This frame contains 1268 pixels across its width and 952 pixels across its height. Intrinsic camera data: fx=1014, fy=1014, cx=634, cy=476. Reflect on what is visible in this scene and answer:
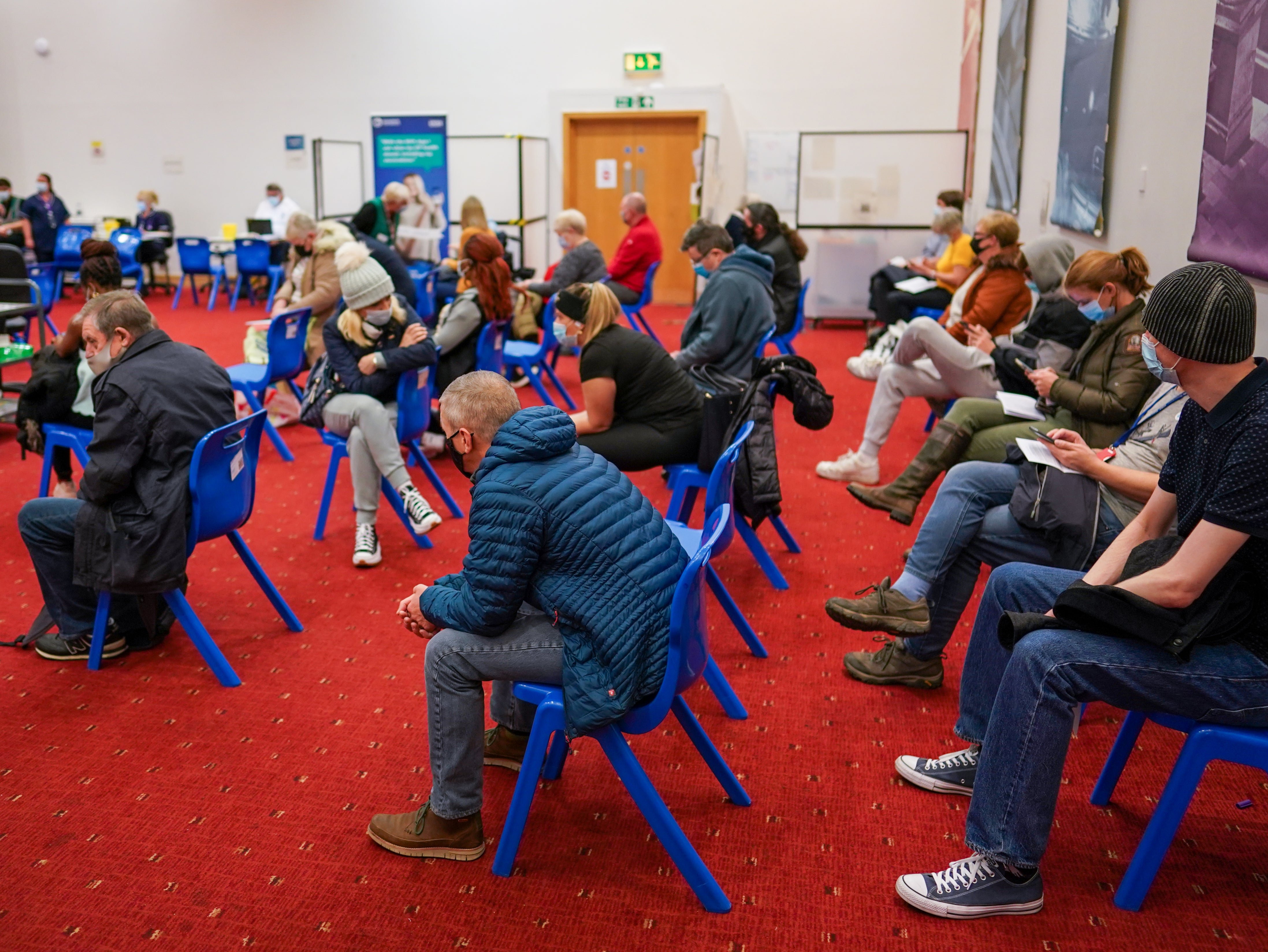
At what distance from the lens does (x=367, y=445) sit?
4.23 m

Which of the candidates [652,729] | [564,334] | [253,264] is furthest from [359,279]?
[253,264]

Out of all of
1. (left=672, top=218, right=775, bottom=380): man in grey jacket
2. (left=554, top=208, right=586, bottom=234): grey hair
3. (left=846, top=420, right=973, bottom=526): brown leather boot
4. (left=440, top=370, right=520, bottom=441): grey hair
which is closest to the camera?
(left=440, top=370, right=520, bottom=441): grey hair

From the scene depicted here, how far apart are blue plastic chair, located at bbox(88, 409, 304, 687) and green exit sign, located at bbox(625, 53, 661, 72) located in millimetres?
9481

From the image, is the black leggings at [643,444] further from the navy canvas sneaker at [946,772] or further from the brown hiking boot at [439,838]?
the brown hiking boot at [439,838]

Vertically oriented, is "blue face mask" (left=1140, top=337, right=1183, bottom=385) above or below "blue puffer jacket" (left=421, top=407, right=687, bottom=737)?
above

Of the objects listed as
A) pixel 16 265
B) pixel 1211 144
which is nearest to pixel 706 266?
pixel 1211 144

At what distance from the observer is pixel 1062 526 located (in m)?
2.72

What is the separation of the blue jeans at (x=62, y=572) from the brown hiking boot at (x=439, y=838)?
1486 millimetres

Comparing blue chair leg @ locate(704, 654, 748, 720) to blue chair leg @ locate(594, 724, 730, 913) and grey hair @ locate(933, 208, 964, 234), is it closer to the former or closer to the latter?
blue chair leg @ locate(594, 724, 730, 913)

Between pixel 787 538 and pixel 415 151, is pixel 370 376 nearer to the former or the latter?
pixel 787 538

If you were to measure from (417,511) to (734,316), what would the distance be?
171 cm

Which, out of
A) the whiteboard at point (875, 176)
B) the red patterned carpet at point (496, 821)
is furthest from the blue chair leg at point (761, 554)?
the whiteboard at point (875, 176)

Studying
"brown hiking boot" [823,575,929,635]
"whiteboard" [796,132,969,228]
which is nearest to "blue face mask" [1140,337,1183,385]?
"brown hiking boot" [823,575,929,635]

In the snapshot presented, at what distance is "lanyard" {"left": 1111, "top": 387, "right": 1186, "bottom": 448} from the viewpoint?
2.81m
